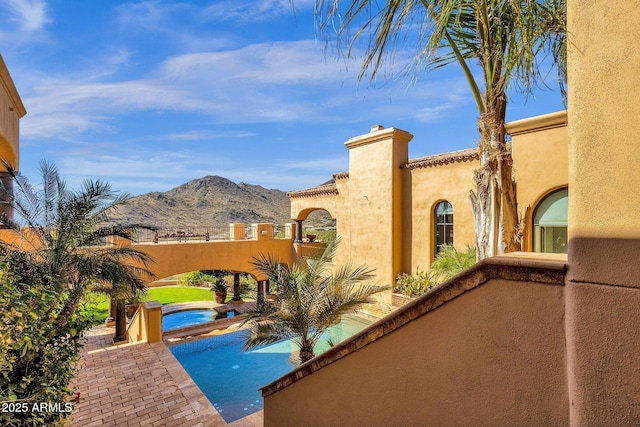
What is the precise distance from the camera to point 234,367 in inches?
531

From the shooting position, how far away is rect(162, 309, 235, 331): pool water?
19819mm

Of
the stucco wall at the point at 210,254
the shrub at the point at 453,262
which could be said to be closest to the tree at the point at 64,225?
the stucco wall at the point at 210,254

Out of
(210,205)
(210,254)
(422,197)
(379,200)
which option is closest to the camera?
(422,197)

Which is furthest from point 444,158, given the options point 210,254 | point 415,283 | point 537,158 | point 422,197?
point 210,254

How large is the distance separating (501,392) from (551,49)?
400cm

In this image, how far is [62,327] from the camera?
6203mm

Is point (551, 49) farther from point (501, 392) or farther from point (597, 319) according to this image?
point (501, 392)

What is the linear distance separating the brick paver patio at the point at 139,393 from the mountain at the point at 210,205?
43.2 m

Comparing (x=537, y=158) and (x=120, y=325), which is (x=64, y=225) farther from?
(x=537, y=158)

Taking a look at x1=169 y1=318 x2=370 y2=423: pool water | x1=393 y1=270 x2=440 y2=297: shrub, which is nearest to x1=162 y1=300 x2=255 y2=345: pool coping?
x1=169 y1=318 x2=370 y2=423: pool water

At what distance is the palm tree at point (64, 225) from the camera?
8.67 m

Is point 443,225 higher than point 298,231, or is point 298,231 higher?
point 443,225

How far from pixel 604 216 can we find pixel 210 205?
7257cm

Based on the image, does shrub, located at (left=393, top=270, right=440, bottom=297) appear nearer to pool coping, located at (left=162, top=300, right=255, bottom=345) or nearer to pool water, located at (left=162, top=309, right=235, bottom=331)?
pool coping, located at (left=162, top=300, right=255, bottom=345)
